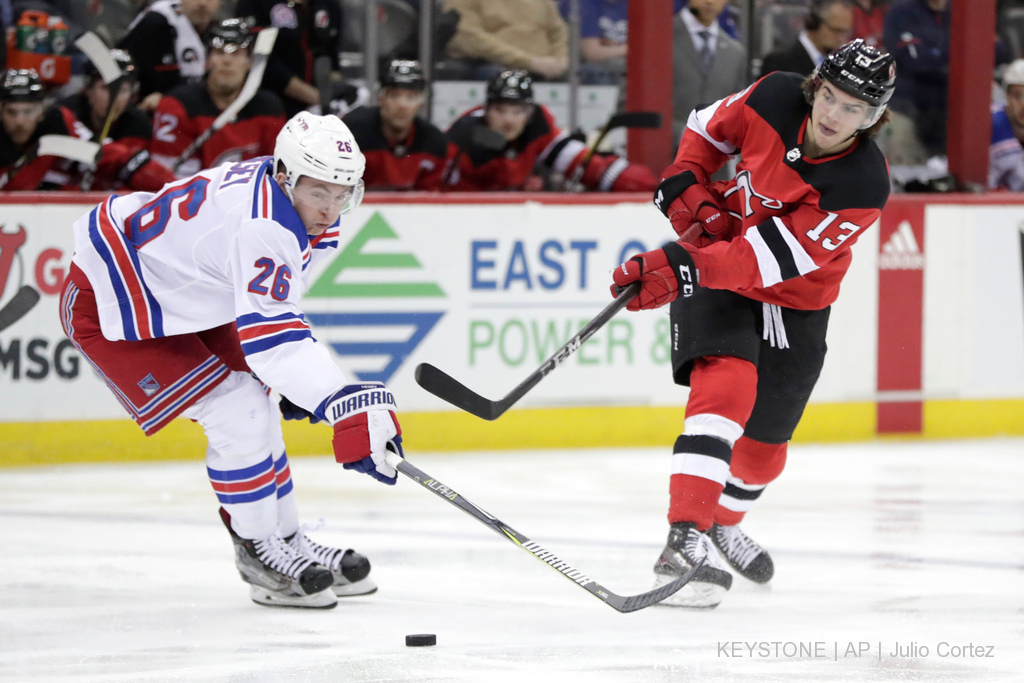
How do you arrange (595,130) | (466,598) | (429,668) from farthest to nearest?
(595,130) → (466,598) → (429,668)

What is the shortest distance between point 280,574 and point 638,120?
116 inches

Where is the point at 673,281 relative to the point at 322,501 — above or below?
above

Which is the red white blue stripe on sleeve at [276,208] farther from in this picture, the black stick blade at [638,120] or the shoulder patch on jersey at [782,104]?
the black stick blade at [638,120]

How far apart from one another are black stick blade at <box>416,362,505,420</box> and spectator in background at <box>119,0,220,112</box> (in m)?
3.00

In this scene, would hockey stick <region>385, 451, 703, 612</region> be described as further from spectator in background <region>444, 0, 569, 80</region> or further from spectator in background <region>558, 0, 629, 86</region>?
spectator in background <region>558, 0, 629, 86</region>

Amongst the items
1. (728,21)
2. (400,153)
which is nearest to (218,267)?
(400,153)

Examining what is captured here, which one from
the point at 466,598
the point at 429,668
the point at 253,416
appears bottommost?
the point at 466,598

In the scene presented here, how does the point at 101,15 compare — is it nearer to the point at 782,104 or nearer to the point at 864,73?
the point at 782,104

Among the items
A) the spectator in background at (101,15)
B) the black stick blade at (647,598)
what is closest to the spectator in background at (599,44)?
the spectator in background at (101,15)

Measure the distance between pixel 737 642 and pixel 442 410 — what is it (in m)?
2.45

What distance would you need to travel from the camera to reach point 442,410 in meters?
4.98

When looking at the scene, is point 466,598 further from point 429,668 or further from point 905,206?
point 905,206

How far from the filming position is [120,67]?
16.5 feet

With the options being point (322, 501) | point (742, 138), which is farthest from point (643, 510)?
point (742, 138)
